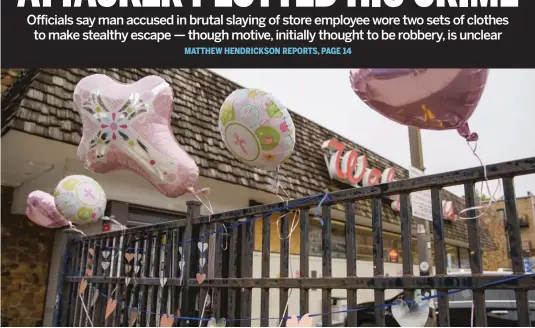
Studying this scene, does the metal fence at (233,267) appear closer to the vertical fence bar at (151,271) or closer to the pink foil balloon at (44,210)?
the vertical fence bar at (151,271)

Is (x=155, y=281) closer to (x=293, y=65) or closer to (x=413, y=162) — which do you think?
(x=293, y=65)

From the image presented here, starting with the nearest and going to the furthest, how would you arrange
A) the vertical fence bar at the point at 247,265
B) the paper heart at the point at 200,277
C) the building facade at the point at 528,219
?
the vertical fence bar at the point at 247,265 → the paper heart at the point at 200,277 → the building facade at the point at 528,219

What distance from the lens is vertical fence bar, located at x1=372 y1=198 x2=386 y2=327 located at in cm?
165

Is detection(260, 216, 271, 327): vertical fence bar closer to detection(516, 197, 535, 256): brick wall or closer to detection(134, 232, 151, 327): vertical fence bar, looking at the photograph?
detection(134, 232, 151, 327): vertical fence bar

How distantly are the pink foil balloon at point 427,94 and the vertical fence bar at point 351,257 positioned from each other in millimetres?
478

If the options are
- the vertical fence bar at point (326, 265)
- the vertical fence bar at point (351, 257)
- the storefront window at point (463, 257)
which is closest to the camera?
the vertical fence bar at point (351, 257)

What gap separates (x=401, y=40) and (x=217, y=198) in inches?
201

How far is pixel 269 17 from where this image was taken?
2576 millimetres

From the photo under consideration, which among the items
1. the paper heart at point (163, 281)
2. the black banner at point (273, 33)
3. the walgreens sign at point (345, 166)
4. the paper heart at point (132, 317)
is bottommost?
the paper heart at point (132, 317)

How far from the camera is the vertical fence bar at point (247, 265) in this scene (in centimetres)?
215

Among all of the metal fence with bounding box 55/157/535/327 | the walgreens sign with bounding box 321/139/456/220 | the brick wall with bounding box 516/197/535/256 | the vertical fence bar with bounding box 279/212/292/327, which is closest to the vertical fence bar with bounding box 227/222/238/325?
the metal fence with bounding box 55/157/535/327

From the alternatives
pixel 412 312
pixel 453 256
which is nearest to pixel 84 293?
pixel 412 312

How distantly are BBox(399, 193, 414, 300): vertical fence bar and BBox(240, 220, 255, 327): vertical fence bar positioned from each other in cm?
84

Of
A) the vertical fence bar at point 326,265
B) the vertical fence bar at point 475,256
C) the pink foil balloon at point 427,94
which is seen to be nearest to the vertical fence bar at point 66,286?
the vertical fence bar at point 326,265
